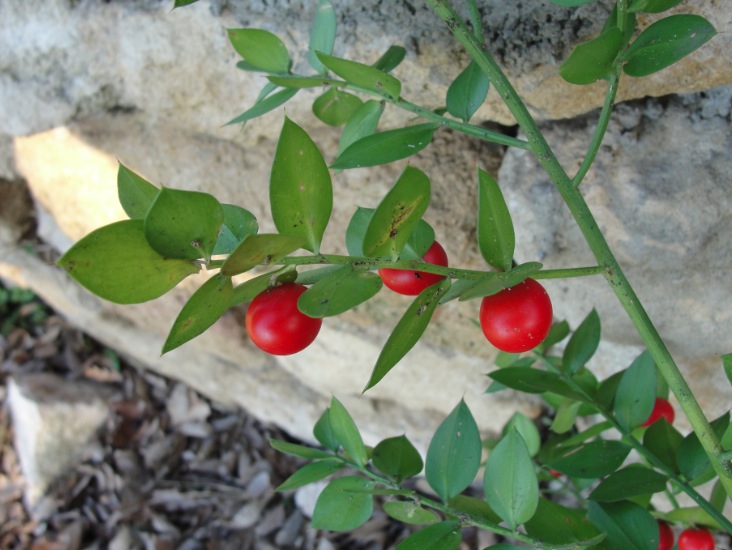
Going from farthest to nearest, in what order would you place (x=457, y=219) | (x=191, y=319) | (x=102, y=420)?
1. (x=102, y=420)
2. (x=457, y=219)
3. (x=191, y=319)

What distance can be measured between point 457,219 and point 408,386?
588 mm

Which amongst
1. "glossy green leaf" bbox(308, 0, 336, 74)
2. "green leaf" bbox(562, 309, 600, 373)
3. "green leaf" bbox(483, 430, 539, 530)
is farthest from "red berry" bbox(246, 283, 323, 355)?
"green leaf" bbox(562, 309, 600, 373)

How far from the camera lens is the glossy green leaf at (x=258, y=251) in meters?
0.47

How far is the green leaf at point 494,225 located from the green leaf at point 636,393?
37cm

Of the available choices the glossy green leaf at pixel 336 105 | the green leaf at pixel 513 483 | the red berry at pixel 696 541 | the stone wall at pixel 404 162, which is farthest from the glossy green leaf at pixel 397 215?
the red berry at pixel 696 541

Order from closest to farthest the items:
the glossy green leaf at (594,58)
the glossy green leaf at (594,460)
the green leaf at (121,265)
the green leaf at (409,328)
Answer: 1. the green leaf at (121,265)
2. the green leaf at (409,328)
3. the glossy green leaf at (594,58)
4. the glossy green leaf at (594,460)

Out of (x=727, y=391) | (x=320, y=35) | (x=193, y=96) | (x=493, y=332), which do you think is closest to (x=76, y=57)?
(x=193, y=96)

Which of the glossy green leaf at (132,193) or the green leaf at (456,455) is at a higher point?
the glossy green leaf at (132,193)

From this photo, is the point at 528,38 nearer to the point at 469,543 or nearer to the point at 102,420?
the point at 469,543

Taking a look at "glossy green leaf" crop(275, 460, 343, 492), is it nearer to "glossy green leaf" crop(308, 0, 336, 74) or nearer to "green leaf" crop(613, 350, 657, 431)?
"green leaf" crop(613, 350, 657, 431)

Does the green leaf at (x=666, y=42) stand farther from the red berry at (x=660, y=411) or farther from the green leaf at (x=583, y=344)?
the red berry at (x=660, y=411)

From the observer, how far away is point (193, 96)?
130 centimetres

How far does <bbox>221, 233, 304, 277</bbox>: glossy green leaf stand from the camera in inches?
18.7

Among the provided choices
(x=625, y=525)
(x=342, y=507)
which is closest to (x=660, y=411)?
(x=625, y=525)
